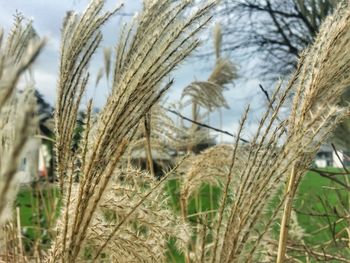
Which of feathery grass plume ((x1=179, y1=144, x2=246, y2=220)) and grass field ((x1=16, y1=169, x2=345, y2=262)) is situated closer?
feathery grass plume ((x1=179, y1=144, x2=246, y2=220))

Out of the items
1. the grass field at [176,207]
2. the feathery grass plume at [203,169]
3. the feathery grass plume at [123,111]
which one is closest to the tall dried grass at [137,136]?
the feathery grass plume at [123,111]

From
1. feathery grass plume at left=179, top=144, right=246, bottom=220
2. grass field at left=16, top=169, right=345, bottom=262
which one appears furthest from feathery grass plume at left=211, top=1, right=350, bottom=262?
feathery grass plume at left=179, top=144, right=246, bottom=220

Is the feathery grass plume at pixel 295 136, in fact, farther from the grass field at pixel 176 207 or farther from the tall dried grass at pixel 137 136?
the grass field at pixel 176 207

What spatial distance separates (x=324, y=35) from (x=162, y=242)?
0.62 metres

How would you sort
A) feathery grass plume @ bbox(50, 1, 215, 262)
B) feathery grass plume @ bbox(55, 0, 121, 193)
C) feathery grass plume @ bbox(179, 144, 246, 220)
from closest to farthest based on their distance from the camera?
1. feathery grass plume @ bbox(50, 1, 215, 262)
2. feathery grass plume @ bbox(55, 0, 121, 193)
3. feathery grass plume @ bbox(179, 144, 246, 220)

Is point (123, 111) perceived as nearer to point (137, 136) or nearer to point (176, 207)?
point (137, 136)

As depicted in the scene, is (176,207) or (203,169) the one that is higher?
(203,169)

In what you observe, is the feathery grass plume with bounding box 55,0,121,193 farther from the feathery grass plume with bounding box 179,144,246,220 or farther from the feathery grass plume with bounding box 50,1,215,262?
the feathery grass plume with bounding box 179,144,246,220

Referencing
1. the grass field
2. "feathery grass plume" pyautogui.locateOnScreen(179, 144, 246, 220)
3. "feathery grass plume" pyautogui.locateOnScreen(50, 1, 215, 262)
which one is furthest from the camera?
the grass field

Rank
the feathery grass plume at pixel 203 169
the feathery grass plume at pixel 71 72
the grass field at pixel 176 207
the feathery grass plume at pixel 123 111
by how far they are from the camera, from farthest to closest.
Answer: the grass field at pixel 176 207 < the feathery grass plume at pixel 203 169 < the feathery grass plume at pixel 71 72 < the feathery grass plume at pixel 123 111

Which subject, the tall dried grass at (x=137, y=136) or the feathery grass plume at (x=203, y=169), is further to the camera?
the feathery grass plume at (x=203, y=169)

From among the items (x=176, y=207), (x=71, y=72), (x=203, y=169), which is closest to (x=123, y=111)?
(x=71, y=72)

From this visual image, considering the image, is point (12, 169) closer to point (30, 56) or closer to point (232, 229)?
point (30, 56)

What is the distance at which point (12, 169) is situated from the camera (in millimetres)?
527
